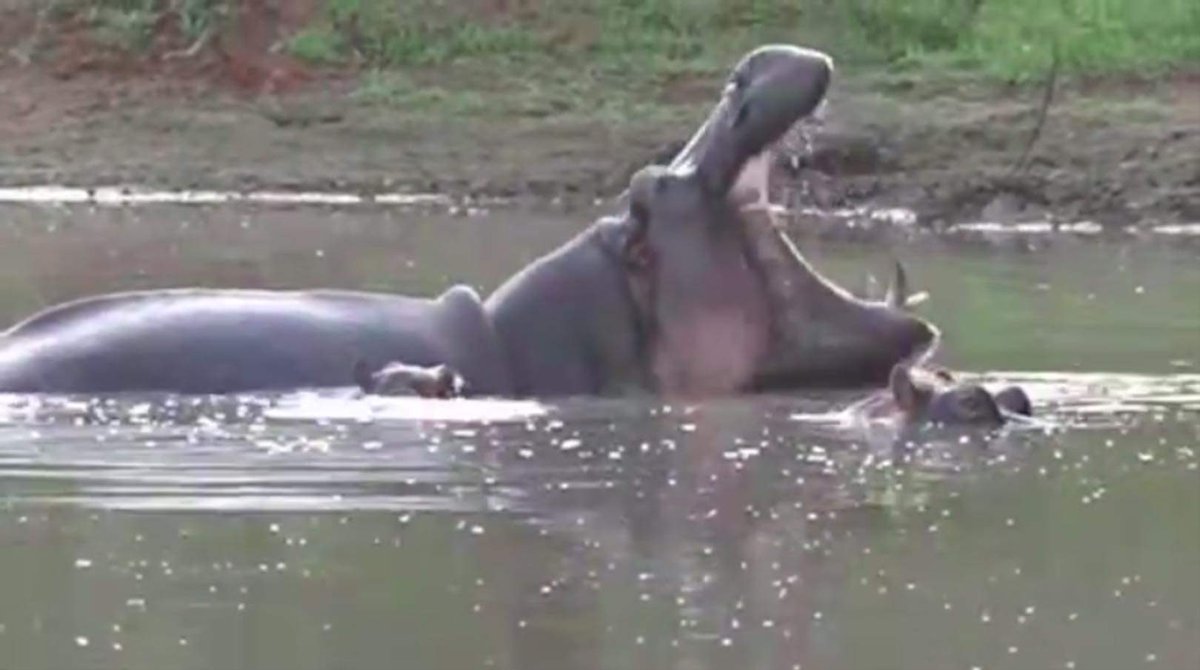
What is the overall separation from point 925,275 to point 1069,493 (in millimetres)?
8266

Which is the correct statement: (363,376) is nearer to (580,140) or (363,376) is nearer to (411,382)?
(411,382)

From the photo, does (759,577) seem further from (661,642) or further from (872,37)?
(872,37)

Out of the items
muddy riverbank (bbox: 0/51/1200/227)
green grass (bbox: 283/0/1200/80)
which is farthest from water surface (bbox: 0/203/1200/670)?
green grass (bbox: 283/0/1200/80)

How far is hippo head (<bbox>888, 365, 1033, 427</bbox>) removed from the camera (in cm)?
1138

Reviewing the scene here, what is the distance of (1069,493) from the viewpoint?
32.7 ft

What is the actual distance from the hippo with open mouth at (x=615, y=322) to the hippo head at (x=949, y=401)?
72 cm

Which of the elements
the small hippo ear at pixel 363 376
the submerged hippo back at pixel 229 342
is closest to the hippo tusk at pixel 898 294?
the submerged hippo back at pixel 229 342

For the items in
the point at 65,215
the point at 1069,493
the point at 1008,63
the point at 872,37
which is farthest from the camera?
the point at 872,37

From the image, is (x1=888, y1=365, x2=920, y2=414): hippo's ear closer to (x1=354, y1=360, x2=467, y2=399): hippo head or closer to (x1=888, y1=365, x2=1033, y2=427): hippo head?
(x1=888, y1=365, x2=1033, y2=427): hippo head

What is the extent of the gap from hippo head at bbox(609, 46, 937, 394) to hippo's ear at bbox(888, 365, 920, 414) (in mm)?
773

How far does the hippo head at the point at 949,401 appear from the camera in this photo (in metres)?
11.4

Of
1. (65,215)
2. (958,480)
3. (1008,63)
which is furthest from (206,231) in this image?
(958,480)

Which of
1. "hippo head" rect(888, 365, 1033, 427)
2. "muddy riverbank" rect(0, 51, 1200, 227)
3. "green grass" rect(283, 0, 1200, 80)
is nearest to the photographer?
"hippo head" rect(888, 365, 1033, 427)

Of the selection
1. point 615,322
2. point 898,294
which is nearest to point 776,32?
point 898,294
